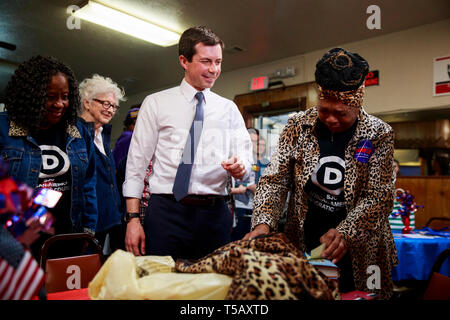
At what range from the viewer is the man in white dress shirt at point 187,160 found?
63.0 inches

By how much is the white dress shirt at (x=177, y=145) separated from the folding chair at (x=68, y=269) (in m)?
0.33

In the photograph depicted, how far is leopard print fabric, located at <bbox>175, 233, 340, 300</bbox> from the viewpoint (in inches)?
26.5

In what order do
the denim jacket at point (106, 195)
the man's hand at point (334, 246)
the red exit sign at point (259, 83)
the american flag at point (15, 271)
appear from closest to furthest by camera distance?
the american flag at point (15, 271), the man's hand at point (334, 246), the denim jacket at point (106, 195), the red exit sign at point (259, 83)

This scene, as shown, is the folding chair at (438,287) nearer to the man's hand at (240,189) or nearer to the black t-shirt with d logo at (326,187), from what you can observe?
the black t-shirt with d logo at (326,187)

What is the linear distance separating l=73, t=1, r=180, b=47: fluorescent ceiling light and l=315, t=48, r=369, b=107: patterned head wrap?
13.3 ft

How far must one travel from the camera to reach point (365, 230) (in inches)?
49.8

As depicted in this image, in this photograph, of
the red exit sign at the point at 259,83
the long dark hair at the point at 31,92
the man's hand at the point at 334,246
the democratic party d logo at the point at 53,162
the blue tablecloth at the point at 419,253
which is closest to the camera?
the man's hand at the point at 334,246

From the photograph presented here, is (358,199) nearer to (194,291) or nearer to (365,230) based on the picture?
(365,230)

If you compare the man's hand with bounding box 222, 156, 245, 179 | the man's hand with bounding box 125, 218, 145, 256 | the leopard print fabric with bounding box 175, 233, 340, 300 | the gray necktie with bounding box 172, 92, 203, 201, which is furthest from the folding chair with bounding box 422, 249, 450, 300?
the man's hand with bounding box 125, 218, 145, 256

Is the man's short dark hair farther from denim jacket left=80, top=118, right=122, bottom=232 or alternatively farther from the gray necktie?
denim jacket left=80, top=118, right=122, bottom=232

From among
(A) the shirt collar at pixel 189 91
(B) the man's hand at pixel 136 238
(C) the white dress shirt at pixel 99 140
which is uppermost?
(A) the shirt collar at pixel 189 91

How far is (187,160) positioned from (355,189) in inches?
28.7

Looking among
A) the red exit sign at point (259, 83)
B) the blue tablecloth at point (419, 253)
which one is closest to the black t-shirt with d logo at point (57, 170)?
the blue tablecloth at point (419, 253)

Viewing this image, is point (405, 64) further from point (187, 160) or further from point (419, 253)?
point (187, 160)
